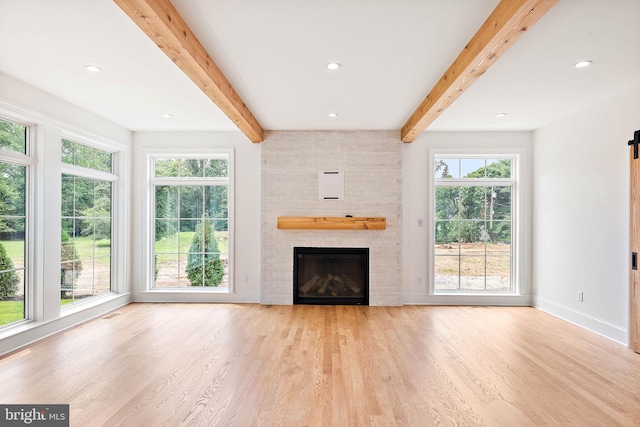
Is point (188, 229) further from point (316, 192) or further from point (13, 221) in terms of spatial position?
point (13, 221)

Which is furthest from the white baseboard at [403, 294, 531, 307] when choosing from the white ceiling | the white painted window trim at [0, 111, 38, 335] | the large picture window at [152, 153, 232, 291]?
the white painted window trim at [0, 111, 38, 335]

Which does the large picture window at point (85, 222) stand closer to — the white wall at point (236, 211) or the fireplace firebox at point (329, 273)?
the white wall at point (236, 211)

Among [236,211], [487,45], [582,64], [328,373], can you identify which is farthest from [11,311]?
[582,64]

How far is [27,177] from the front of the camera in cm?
375

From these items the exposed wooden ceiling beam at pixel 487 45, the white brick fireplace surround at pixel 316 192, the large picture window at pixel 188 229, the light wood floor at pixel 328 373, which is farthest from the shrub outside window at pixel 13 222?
the exposed wooden ceiling beam at pixel 487 45

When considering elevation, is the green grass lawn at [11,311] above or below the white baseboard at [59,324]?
above

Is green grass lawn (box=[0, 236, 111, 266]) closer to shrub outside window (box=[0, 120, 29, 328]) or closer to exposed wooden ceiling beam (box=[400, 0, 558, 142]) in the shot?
shrub outside window (box=[0, 120, 29, 328])

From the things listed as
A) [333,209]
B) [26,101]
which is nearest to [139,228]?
[26,101]

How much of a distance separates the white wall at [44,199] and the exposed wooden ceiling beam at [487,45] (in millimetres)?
4016

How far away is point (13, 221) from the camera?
3.59 m

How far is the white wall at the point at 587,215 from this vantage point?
3.77m

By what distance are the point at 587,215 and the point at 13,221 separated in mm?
6216

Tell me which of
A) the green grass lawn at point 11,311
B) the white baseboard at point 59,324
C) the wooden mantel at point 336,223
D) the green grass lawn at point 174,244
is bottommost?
the white baseboard at point 59,324

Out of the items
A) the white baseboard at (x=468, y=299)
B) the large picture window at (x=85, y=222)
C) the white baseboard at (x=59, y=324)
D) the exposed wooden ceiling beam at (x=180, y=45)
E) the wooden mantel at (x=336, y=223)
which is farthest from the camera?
the white baseboard at (x=468, y=299)
